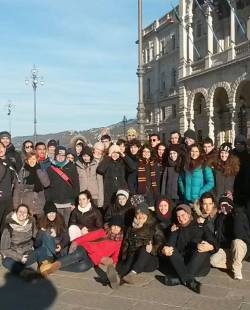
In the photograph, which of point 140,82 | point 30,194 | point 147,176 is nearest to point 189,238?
point 147,176

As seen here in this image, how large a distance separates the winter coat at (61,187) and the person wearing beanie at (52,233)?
63 centimetres

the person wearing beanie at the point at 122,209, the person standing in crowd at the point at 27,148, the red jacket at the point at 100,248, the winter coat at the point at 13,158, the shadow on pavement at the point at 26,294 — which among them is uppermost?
the person standing in crowd at the point at 27,148

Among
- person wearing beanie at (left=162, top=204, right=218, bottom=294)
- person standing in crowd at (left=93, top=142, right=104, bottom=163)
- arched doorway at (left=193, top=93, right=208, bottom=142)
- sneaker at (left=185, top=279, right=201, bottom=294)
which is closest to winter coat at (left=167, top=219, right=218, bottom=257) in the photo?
person wearing beanie at (left=162, top=204, right=218, bottom=294)

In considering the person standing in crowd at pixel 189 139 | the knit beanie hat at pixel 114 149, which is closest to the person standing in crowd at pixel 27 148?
the knit beanie hat at pixel 114 149

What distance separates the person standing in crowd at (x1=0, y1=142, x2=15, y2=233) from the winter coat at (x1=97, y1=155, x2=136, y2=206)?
5.45 feet

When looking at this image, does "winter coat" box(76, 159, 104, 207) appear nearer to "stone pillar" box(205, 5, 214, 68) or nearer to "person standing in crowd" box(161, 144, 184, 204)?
"person standing in crowd" box(161, 144, 184, 204)

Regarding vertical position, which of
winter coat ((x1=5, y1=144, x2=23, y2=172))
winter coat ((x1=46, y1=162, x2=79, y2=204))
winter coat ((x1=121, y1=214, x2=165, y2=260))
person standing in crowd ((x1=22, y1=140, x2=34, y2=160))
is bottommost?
winter coat ((x1=121, y1=214, x2=165, y2=260))

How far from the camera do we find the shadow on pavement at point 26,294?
18.5 ft

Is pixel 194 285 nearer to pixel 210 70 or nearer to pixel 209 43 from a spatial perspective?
pixel 210 70

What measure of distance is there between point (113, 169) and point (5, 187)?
2015 mm

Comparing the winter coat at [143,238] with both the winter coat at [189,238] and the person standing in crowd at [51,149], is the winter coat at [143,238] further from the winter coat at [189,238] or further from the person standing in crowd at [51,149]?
the person standing in crowd at [51,149]

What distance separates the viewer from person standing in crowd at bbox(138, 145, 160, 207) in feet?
29.5

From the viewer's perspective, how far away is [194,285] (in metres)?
6.15

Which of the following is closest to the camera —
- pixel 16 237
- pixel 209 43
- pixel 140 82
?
pixel 16 237
